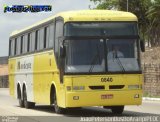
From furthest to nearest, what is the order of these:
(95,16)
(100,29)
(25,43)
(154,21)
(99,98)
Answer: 1. (154,21)
2. (25,43)
3. (95,16)
4. (100,29)
5. (99,98)

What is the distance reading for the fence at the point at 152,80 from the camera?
4197 centimetres

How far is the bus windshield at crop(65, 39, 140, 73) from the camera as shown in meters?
20.1

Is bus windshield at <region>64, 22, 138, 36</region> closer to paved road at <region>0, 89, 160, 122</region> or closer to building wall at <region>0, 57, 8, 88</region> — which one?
paved road at <region>0, 89, 160, 122</region>

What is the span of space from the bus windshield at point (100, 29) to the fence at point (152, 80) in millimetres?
21073

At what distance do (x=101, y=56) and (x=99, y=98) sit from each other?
1.35 metres

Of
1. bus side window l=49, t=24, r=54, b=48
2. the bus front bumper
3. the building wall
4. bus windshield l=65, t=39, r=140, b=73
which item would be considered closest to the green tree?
the building wall

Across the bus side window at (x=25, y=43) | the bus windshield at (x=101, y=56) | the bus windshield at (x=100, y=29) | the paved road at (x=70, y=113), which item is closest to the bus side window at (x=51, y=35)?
the bus windshield at (x=100, y=29)

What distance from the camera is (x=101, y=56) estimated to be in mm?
20234

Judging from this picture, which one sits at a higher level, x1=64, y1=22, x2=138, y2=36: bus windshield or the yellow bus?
x1=64, y1=22, x2=138, y2=36: bus windshield

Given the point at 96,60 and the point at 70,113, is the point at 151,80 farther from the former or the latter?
the point at 96,60

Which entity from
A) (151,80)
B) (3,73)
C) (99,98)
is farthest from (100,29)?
(3,73)

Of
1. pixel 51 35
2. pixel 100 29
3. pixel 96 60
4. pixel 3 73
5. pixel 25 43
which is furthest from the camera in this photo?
pixel 3 73

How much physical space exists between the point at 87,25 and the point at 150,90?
76.5ft

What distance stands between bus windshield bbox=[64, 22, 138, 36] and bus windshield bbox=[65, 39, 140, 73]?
24cm
